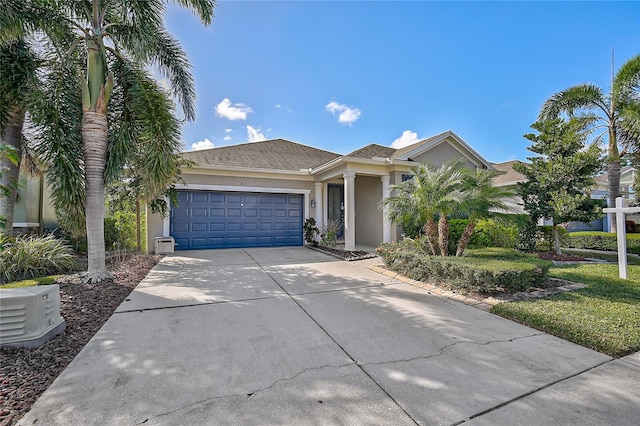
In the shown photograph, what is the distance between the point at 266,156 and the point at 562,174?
37.0 ft

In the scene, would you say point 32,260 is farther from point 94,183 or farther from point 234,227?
point 234,227

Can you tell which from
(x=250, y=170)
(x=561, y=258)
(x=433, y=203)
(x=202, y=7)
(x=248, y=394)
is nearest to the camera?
(x=248, y=394)

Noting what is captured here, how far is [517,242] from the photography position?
986 cm

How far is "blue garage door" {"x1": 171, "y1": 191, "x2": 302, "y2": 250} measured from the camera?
10625 millimetres

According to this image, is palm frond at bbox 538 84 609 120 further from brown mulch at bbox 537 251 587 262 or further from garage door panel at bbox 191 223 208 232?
garage door panel at bbox 191 223 208 232

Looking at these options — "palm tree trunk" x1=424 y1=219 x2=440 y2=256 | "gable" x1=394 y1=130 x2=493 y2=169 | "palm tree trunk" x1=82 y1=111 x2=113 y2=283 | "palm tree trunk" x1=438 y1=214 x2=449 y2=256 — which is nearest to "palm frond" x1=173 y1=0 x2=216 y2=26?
"palm tree trunk" x1=82 y1=111 x2=113 y2=283

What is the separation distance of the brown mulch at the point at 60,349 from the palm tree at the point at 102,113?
70cm

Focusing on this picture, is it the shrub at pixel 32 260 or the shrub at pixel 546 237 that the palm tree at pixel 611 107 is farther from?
the shrub at pixel 32 260

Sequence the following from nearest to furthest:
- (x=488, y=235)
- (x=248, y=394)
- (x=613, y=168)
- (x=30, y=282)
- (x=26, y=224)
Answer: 1. (x=248, y=394)
2. (x=30, y=282)
3. (x=26, y=224)
4. (x=488, y=235)
5. (x=613, y=168)

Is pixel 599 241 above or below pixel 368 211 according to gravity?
below

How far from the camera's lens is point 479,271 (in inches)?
192

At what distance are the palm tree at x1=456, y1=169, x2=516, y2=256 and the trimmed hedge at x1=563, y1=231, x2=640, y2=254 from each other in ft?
25.9

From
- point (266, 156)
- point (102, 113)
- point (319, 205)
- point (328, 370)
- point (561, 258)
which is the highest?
point (266, 156)

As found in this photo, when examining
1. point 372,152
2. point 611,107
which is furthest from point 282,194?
point 611,107
